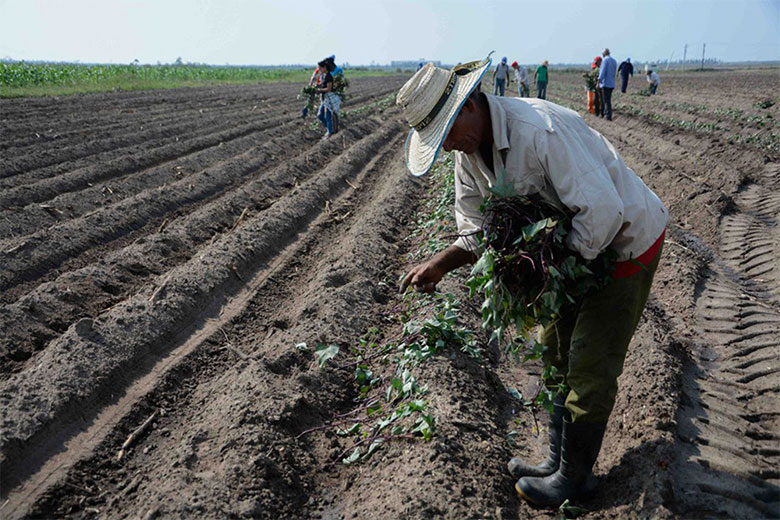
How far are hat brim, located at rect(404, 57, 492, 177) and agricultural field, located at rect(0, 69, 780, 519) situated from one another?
2.01ft

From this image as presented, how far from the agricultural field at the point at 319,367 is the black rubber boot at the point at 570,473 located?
0.33 ft

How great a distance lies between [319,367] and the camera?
4.12 metres

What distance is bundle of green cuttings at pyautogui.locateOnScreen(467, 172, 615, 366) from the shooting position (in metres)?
2.45

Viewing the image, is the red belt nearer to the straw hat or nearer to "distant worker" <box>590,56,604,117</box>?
the straw hat

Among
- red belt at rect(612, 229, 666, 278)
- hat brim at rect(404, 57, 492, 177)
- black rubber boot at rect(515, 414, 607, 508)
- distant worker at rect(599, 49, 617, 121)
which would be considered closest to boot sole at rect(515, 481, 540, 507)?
black rubber boot at rect(515, 414, 607, 508)

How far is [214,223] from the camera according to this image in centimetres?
756

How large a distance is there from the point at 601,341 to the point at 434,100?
1328 millimetres

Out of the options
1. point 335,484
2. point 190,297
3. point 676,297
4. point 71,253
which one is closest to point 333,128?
point 71,253

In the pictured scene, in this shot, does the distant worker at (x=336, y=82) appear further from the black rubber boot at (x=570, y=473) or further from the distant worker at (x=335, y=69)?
the black rubber boot at (x=570, y=473)

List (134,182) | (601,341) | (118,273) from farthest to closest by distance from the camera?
(134,182) → (118,273) → (601,341)

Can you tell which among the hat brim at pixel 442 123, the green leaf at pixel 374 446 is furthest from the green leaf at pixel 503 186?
the green leaf at pixel 374 446

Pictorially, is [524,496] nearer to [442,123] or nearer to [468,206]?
[468,206]

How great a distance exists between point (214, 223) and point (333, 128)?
765cm

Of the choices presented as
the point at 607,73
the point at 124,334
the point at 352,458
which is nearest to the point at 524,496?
the point at 352,458
